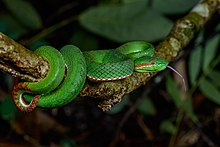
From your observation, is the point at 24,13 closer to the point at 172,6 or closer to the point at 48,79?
the point at 172,6

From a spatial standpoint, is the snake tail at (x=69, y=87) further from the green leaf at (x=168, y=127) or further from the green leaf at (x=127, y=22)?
the green leaf at (x=168, y=127)

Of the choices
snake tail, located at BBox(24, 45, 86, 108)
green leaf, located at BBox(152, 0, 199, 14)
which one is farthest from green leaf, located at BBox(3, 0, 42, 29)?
snake tail, located at BBox(24, 45, 86, 108)

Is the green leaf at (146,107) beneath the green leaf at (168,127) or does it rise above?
above

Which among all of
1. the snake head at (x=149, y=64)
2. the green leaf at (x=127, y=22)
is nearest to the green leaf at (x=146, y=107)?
the green leaf at (x=127, y=22)

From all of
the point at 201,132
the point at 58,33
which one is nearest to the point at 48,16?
the point at 58,33

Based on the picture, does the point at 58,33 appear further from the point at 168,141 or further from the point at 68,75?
the point at 68,75

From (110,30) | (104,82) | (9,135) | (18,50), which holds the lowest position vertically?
(9,135)

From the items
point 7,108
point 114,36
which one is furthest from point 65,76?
point 7,108
